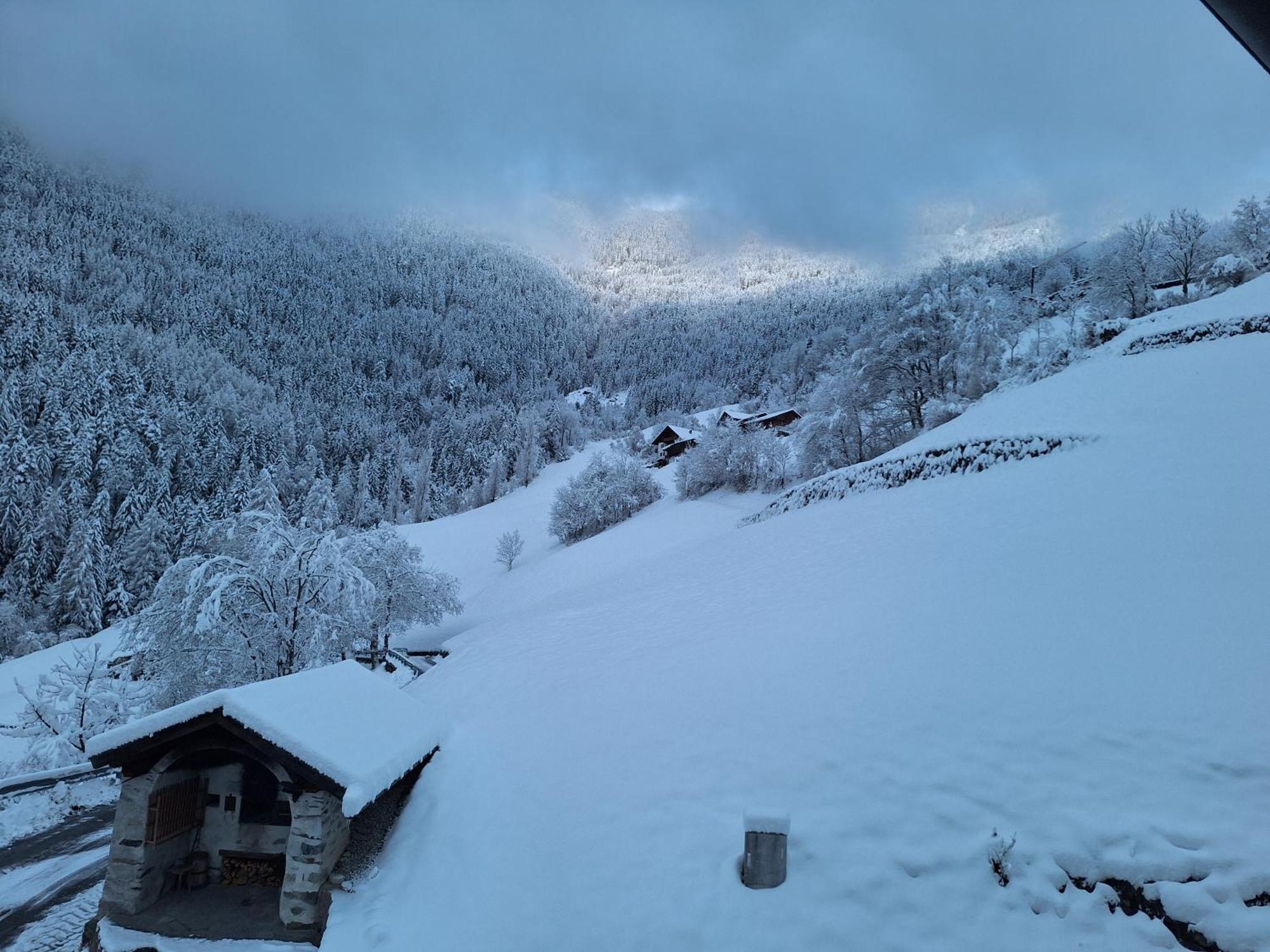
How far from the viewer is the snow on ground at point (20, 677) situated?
768 inches

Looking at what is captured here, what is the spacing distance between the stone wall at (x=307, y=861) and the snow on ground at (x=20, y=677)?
16628 mm

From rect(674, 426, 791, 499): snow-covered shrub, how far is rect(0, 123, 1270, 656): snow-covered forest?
40 centimetres

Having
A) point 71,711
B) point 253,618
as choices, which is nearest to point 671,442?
point 253,618

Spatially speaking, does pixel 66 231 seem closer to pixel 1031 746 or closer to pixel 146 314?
pixel 146 314

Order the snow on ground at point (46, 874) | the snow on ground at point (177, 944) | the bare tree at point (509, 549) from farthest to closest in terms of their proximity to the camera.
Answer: the bare tree at point (509, 549) < the snow on ground at point (46, 874) < the snow on ground at point (177, 944)

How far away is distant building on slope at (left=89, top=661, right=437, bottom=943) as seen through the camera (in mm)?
6527

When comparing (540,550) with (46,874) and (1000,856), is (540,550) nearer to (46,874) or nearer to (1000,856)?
(46,874)

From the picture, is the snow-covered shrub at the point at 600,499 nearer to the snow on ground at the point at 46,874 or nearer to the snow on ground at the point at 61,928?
the snow on ground at the point at 46,874

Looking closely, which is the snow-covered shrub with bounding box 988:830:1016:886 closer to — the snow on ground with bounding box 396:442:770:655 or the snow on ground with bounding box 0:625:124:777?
the snow on ground with bounding box 396:442:770:655

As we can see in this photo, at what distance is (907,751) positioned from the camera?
627 centimetres

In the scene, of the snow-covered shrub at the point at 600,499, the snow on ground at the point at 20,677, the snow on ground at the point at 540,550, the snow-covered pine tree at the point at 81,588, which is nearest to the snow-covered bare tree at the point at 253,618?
the snow on ground at the point at 20,677

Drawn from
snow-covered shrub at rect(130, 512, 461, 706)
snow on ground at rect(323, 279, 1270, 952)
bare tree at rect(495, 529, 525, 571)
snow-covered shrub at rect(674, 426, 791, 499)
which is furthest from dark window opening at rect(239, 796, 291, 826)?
bare tree at rect(495, 529, 525, 571)

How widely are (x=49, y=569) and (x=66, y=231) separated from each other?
18166cm

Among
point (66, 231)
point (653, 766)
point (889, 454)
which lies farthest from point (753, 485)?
point (66, 231)
